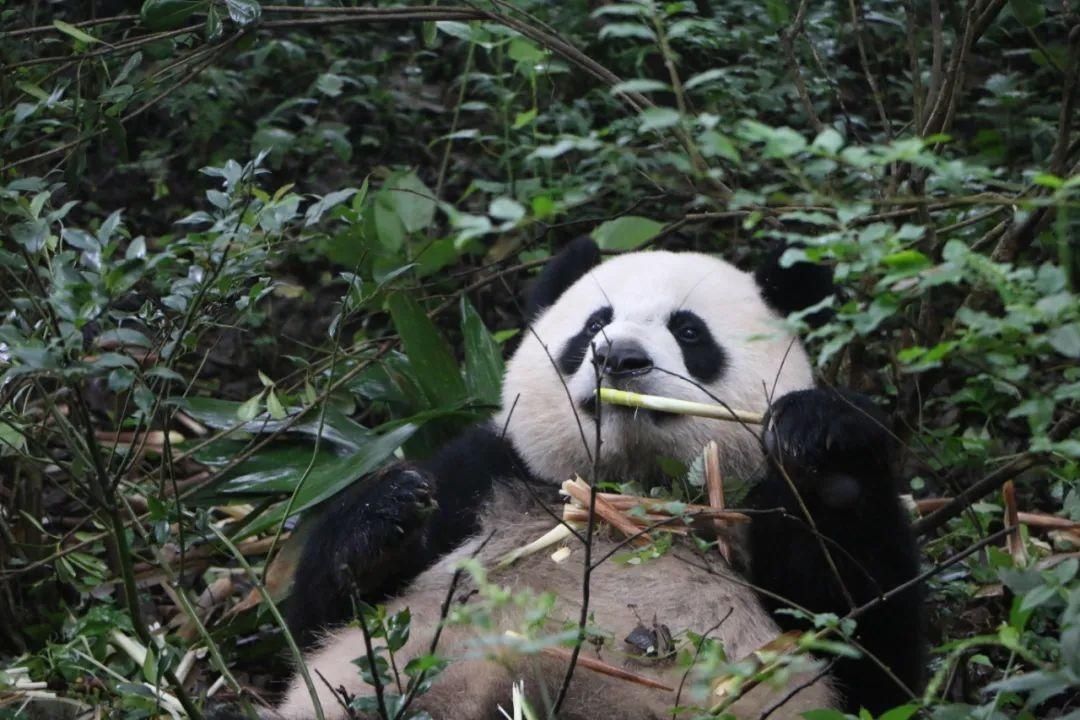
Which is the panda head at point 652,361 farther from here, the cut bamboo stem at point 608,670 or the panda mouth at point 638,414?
the cut bamboo stem at point 608,670

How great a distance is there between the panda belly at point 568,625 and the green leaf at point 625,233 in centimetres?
A: 183

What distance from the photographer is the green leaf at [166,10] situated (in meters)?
3.79

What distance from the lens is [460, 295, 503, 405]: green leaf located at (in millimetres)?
5098

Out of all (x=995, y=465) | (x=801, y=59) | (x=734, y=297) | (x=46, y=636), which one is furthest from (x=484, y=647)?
(x=801, y=59)

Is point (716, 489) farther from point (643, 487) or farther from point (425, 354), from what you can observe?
point (425, 354)

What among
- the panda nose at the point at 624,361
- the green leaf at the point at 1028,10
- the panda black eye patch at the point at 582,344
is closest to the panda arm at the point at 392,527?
the panda black eye patch at the point at 582,344

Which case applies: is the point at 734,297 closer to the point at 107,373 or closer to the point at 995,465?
the point at 995,465

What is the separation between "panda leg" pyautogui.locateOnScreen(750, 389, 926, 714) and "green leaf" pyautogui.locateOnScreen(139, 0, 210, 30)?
6.95 ft

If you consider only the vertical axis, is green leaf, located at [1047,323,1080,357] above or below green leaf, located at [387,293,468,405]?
above

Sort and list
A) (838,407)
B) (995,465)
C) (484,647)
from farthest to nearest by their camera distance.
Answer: (995,465)
(838,407)
(484,647)

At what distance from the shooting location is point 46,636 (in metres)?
4.50

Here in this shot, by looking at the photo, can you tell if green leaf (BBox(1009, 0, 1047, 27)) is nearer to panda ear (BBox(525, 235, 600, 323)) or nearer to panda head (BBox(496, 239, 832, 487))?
panda head (BBox(496, 239, 832, 487))

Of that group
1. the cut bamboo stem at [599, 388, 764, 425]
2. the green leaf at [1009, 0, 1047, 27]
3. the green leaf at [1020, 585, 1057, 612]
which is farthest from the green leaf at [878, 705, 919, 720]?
the green leaf at [1009, 0, 1047, 27]

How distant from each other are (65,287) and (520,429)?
5.47 feet
